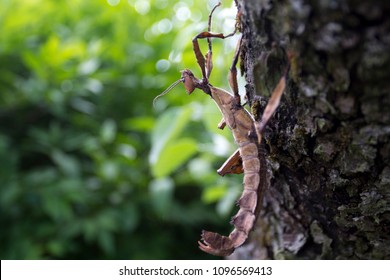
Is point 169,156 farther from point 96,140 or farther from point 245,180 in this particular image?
point 96,140

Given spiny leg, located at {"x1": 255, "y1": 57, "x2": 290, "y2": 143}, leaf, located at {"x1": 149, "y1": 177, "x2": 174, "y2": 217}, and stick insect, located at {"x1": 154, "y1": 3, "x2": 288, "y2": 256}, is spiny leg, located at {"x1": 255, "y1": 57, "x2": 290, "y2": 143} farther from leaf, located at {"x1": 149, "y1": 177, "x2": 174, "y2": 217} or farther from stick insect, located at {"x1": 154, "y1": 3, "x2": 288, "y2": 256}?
leaf, located at {"x1": 149, "y1": 177, "x2": 174, "y2": 217}

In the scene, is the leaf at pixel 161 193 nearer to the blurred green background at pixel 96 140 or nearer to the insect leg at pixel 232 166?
the blurred green background at pixel 96 140

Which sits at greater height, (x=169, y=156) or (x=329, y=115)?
(x=169, y=156)

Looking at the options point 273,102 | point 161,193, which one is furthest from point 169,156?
point 273,102

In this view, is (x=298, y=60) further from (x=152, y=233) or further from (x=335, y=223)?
(x=152, y=233)
